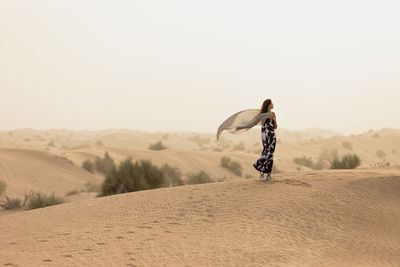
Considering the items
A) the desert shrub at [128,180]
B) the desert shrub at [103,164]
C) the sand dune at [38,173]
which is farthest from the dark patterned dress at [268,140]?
the desert shrub at [103,164]

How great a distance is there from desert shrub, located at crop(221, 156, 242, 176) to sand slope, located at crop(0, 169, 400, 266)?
17.5 m

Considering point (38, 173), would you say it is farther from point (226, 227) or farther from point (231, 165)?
point (226, 227)

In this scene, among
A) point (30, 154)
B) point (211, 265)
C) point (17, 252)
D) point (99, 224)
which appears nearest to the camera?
point (211, 265)

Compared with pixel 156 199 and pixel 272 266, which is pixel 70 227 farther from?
pixel 272 266

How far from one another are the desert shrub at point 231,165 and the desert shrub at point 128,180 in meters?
11.8

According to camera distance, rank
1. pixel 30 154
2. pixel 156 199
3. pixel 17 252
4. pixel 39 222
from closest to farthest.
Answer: pixel 17 252 < pixel 39 222 < pixel 156 199 < pixel 30 154

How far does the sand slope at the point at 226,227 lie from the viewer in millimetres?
6738

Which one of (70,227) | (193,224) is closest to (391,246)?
(193,224)

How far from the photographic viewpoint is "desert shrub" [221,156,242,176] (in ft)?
A: 95.9

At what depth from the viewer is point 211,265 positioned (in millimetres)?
6301

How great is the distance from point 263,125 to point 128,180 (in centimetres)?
795

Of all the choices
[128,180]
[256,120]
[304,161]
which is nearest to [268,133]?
[256,120]

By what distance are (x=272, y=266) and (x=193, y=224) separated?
7.48ft

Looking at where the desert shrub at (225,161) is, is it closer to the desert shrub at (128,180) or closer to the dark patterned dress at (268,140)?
the desert shrub at (128,180)
